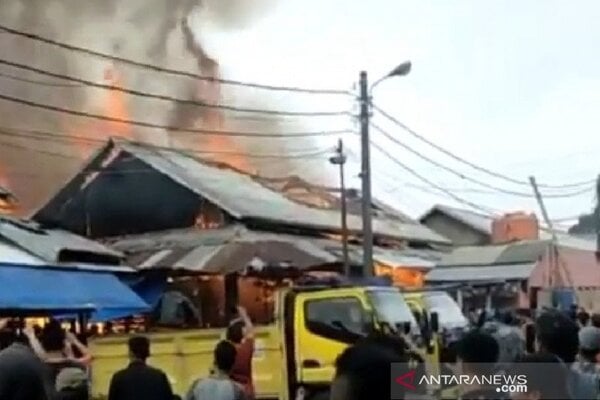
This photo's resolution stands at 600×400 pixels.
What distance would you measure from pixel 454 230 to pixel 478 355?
49.0 metres

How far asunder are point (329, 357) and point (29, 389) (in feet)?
22.7

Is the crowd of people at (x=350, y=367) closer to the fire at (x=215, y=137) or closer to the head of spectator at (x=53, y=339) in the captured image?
the head of spectator at (x=53, y=339)

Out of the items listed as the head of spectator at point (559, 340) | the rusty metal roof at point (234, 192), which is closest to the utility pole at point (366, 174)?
the rusty metal roof at point (234, 192)

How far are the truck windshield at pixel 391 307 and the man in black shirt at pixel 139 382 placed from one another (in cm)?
670

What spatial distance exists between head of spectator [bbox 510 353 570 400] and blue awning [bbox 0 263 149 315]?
1196 cm

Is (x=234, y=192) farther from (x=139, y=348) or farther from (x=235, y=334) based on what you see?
(x=139, y=348)

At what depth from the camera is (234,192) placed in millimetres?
32219

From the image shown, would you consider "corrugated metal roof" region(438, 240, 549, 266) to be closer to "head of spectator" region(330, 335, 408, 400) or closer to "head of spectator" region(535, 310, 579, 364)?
"head of spectator" region(535, 310, 579, 364)

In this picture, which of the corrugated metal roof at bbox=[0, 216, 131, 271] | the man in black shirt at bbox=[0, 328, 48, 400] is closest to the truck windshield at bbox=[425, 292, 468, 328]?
the corrugated metal roof at bbox=[0, 216, 131, 271]

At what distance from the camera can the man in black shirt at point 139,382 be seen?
333 inches

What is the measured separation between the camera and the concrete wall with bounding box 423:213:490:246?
2042 inches

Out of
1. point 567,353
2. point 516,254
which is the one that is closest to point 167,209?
point 516,254

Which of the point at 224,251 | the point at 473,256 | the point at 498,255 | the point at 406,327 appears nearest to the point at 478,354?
the point at 406,327

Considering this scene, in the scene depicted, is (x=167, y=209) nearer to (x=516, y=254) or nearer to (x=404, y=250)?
(x=404, y=250)
